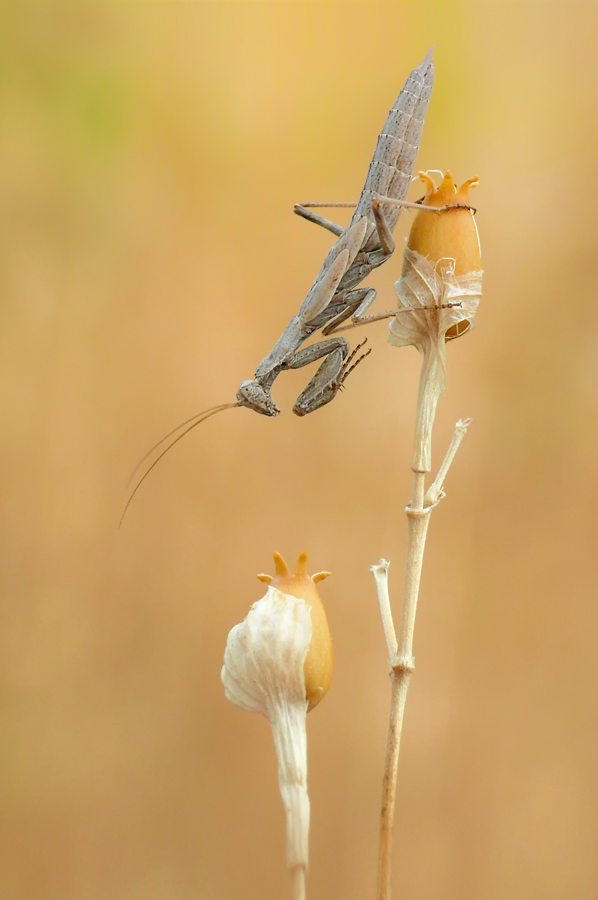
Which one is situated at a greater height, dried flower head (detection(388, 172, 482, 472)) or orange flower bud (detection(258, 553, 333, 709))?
dried flower head (detection(388, 172, 482, 472))

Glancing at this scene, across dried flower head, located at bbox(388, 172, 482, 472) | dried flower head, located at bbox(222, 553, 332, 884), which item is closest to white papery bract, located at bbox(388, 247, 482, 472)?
dried flower head, located at bbox(388, 172, 482, 472)

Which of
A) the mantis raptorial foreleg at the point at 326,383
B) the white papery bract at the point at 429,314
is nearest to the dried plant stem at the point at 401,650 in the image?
the white papery bract at the point at 429,314

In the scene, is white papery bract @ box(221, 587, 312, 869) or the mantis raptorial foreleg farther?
the mantis raptorial foreleg

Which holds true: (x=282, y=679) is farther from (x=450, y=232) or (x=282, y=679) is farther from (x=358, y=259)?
(x=358, y=259)

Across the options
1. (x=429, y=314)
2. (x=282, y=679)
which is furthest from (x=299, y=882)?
(x=429, y=314)

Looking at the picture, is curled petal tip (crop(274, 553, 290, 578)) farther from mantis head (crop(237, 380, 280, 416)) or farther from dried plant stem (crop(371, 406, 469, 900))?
mantis head (crop(237, 380, 280, 416))

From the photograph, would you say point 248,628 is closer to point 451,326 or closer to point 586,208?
point 451,326
